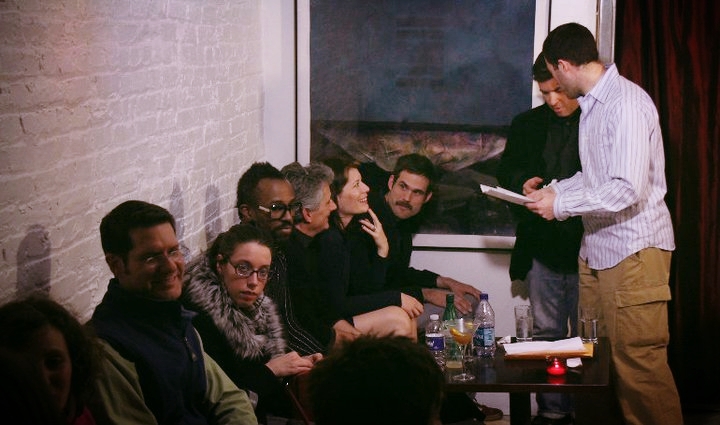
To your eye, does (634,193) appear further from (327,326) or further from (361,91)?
(361,91)

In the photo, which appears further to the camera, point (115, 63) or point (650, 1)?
point (650, 1)

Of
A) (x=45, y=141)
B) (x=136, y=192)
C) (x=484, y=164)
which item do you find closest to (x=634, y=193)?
(x=484, y=164)

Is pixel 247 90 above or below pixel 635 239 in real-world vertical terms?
above

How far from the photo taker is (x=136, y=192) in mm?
3451

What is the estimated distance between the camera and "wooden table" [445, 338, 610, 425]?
11.3ft

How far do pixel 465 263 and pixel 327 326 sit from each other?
1354 millimetres

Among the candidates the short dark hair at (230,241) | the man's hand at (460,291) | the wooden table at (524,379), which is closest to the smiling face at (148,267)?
the short dark hair at (230,241)

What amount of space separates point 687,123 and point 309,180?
6.00ft

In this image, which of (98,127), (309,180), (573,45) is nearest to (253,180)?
(309,180)

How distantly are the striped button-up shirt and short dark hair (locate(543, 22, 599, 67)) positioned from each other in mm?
110

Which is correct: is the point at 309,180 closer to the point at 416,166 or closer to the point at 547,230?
the point at 416,166

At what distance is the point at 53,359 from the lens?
2.17 metres

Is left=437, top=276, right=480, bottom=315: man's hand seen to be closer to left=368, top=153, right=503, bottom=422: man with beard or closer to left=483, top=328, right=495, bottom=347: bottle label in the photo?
left=368, top=153, right=503, bottom=422: man with beard

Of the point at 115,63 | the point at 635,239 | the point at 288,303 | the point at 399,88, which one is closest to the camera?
the point at 115,63
